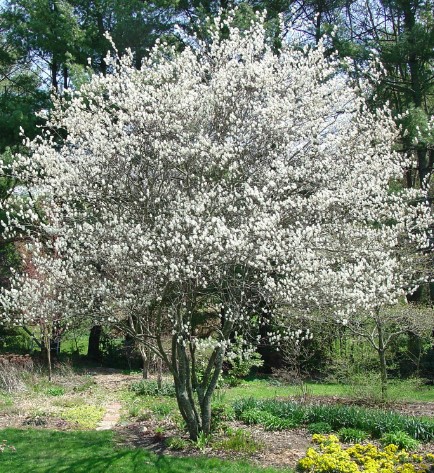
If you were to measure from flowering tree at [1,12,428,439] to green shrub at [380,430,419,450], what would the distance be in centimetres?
182

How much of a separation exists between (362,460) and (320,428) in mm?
1471

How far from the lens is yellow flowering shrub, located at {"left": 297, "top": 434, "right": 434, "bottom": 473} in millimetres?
5574

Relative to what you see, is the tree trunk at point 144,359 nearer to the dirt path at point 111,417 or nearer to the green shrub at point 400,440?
the dirt path at point 111,417

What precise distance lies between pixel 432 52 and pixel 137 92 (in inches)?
433

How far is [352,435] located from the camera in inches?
274

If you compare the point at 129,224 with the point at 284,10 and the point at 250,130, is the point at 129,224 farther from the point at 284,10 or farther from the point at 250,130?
the point at 284,10

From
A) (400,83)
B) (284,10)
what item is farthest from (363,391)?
(284,10)

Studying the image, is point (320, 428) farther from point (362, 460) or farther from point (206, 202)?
point (206, 202)

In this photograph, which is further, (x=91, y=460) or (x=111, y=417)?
(x=111, y=417)

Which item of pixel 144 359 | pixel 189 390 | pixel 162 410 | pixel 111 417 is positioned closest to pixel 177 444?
pixel 189 390

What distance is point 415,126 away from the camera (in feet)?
40.8

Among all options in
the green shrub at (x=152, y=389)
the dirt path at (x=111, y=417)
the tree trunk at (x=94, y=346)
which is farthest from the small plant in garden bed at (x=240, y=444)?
the tree trunk at (x=94, y=346)

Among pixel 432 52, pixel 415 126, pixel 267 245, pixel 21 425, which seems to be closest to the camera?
pixel 267 245

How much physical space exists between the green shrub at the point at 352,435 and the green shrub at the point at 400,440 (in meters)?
0.26
